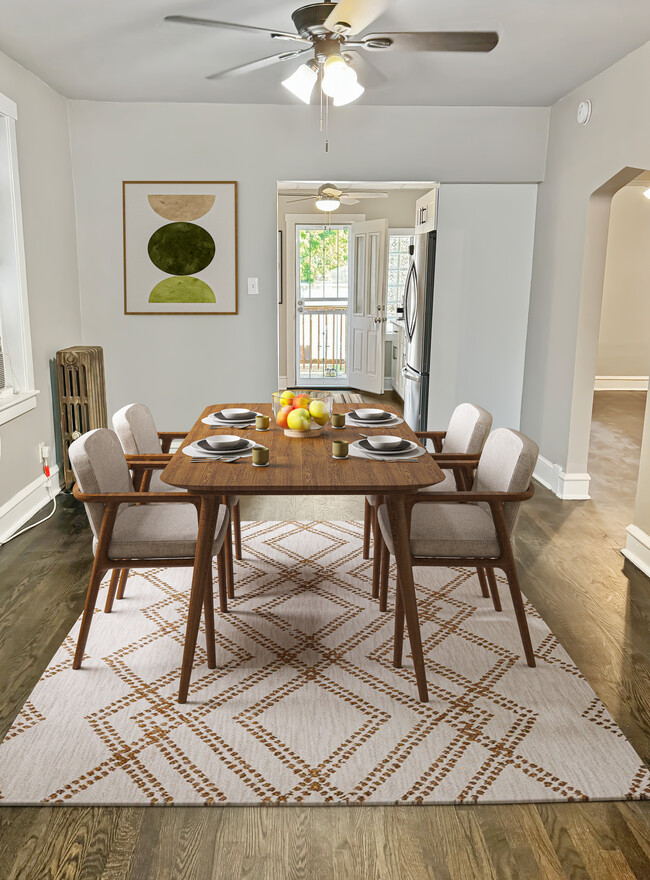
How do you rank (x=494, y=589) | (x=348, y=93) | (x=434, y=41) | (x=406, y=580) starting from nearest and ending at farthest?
(x=406, y=580)
(x=434, y=41)
(x=348, y=93)
(x=494, y=589)

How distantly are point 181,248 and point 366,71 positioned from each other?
179 centimetres

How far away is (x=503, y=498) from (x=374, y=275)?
6158mm

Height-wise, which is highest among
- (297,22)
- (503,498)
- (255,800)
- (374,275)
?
(297,22)

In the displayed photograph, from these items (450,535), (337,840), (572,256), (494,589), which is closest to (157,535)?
(450,535)

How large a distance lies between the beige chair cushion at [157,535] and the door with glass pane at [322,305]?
6.69 metres

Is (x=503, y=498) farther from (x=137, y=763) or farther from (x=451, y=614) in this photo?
(x=137, y=763)

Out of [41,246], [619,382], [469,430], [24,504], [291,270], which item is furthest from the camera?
[619,382]

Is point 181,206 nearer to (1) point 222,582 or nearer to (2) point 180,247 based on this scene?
(2) point 180,247

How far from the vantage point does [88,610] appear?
254 cm

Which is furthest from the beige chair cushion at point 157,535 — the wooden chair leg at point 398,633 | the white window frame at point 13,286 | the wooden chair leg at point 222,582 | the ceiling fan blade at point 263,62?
the ceiling fan blade at point 263,62

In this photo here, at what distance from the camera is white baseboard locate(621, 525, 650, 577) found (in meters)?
3.55

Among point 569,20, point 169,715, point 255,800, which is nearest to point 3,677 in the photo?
point 169,715

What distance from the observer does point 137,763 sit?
2.11m

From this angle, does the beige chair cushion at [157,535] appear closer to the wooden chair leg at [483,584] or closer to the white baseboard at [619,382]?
the wooden chair leg at [483,584]
